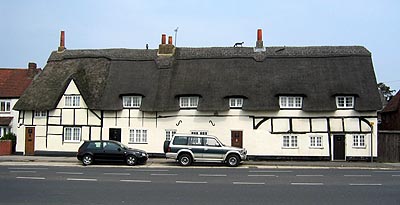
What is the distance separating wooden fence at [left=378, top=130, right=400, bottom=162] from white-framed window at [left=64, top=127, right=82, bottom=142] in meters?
22.6

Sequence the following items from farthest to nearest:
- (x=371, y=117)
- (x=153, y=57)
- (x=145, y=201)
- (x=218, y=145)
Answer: (x=153, y=57) → (x=371, y=117) → (x=218, y=145) → (x=145, y=201)

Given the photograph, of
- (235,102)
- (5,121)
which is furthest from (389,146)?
(5,121)

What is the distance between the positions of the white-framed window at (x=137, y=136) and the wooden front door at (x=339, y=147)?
1400 cm

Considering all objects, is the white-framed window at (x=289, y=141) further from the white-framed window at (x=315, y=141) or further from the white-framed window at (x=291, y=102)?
the white-framed window at (x=291, y=102)

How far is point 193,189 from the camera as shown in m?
14.2

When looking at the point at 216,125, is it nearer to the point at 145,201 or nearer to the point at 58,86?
the point at 58,86

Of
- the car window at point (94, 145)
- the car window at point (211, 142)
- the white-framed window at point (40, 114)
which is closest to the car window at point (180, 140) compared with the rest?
the car window at point (211, 142)

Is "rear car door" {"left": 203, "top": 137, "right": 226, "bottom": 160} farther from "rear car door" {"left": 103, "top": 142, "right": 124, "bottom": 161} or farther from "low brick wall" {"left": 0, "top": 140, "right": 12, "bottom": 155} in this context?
"low brick wall" {"left": 0, "top": 140, "right": 12, "bottom": 155}

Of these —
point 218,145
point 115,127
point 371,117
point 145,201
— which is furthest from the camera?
point 115,127

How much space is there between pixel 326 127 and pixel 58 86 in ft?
68.6

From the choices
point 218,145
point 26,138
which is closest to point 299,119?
point 218,145

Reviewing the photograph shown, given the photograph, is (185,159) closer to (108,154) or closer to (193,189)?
(108,154)

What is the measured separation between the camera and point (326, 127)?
1131 inches

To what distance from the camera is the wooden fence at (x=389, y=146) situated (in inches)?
1123
